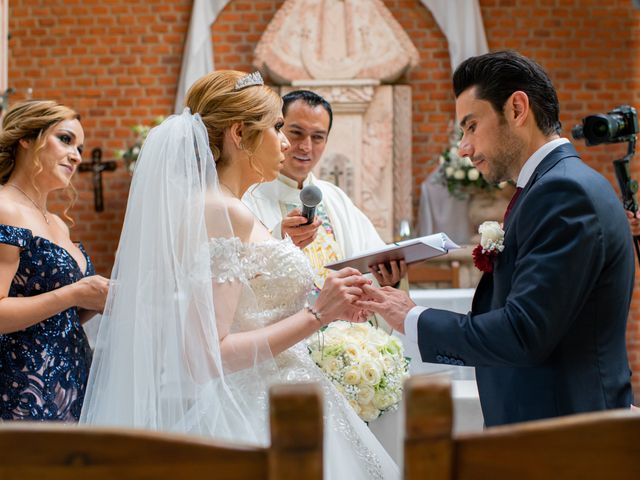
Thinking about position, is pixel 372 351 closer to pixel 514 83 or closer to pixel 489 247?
pixel 489 247

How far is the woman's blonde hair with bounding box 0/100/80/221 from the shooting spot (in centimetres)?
285

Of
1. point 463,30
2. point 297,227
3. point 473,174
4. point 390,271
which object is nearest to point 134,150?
point 473,174

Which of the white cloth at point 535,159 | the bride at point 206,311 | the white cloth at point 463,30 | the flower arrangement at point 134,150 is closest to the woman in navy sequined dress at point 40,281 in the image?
the bride at point 206,311

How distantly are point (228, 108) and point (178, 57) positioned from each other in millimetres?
5257

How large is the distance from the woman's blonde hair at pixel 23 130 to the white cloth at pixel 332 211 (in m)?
0.88

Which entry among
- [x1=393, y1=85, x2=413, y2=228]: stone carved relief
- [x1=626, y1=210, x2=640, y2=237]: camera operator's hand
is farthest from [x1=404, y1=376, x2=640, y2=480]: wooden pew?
[x1=393, y1=85, x2=413, y2=228]: stone carved relief

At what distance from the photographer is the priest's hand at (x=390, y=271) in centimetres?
240

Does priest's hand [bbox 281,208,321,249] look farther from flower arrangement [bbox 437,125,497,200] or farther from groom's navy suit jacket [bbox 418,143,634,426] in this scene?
flower arrangement [bbox 437,125,497,200]

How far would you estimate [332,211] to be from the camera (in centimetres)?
351

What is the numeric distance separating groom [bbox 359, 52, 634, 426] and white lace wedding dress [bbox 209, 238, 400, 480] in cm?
36

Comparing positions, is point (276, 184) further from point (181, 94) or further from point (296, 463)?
point (181, 94)

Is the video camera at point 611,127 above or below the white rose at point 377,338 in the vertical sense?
above

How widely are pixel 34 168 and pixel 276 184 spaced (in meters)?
1.09

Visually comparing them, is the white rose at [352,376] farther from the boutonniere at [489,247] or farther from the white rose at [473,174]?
the white rose at [473,174]
